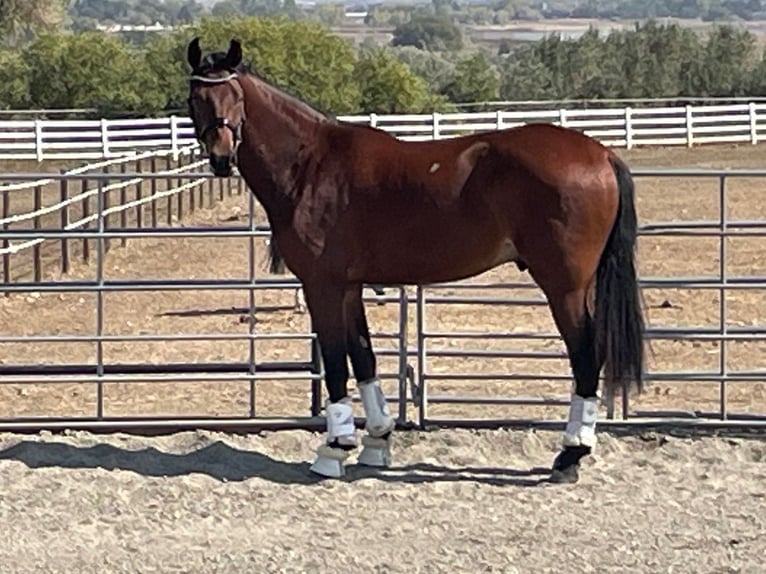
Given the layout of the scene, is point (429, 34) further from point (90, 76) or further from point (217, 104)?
point (217, 104)

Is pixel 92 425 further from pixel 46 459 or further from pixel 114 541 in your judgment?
pixel 114 541

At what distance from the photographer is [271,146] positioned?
6.71m

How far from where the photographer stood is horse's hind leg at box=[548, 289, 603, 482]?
6.51m

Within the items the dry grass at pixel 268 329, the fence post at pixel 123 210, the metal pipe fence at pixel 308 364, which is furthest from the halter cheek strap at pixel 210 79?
the fence post at pixel 123 210

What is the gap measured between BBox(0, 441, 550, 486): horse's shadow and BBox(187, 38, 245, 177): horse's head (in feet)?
4.18

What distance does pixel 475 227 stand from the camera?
6.54 meters

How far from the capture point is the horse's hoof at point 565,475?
258 inches

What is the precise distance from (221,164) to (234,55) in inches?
18.2

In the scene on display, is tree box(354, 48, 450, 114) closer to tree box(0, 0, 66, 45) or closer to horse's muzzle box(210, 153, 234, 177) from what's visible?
tree box(0, 0, 66, 45)

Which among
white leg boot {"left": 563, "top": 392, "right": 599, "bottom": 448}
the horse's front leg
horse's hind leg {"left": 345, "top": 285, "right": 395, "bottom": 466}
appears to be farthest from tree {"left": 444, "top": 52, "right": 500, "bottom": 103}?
white leg boot {"left": 563, "top": 392, "right": 599, "bottom": 448}

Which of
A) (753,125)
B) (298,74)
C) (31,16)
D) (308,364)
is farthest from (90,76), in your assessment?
(308,364)

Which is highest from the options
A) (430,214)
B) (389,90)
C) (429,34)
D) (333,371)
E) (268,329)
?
(429,34)

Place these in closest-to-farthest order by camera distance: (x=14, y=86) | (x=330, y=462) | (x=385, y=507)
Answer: (x=385, y=507)
(x=330, y=462)
(x=14, y=86)

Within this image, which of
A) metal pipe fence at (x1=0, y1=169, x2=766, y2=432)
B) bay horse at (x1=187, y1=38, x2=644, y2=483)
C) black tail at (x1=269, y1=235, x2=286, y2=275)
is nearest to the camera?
bay horse at (x1=187, y1=38, x2=644, y2=483)
